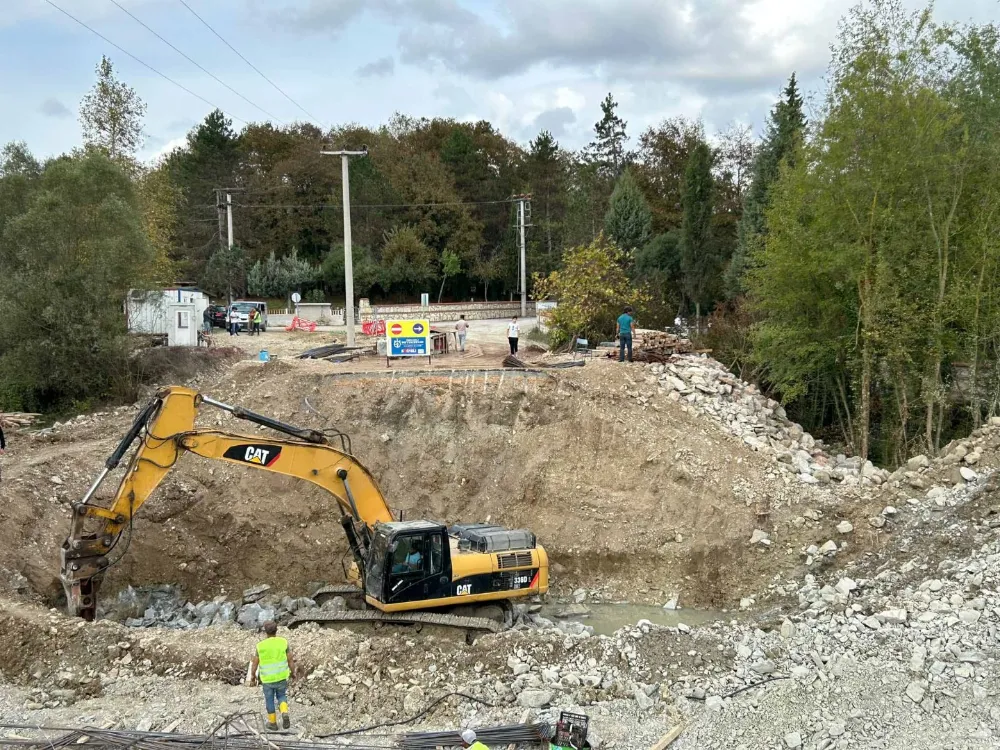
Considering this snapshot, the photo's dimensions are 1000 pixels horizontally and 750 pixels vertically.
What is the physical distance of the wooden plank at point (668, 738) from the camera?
775 centimetres

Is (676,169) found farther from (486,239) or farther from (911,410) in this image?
(911,410)

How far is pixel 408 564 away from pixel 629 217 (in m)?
29.2

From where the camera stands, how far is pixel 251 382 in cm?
1806

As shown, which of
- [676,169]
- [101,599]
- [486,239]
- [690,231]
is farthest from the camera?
[486,239]

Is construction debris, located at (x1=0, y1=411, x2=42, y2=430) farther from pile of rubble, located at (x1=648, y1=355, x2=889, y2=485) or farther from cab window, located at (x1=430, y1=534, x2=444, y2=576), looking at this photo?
pile of rubble, located at (x1=648, y1=355, x2=889, y2=485)

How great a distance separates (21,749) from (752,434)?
13717 mm

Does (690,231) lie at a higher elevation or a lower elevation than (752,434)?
higher

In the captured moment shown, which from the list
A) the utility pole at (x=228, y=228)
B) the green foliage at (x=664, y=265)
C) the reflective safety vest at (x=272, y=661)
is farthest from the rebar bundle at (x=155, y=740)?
the utility pole at (x=228, y=228)

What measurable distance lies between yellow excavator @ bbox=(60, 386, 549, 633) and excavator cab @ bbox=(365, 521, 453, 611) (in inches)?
0.5

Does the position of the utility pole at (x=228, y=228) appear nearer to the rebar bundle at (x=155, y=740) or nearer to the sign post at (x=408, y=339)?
the sign post at (x=408, y=339)

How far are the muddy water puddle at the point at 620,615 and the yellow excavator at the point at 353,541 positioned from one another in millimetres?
1655

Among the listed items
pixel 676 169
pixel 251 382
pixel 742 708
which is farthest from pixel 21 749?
pixel 676 169

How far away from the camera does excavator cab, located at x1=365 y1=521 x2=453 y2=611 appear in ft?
34.4

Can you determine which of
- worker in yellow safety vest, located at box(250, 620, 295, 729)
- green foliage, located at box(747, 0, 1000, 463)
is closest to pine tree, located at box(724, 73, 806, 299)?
green foliage, located at box(747, 0, 1000, 463)
